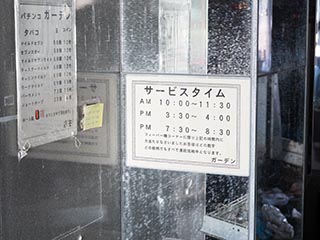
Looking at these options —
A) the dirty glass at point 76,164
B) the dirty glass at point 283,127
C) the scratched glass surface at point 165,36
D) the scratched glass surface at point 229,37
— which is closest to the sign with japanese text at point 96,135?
the dirty glass at point 76,164

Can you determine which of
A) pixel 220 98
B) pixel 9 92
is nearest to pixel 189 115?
pixel 220 98

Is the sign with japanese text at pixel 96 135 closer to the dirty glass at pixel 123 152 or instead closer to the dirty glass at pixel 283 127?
the dirty glass at pixel 123 152

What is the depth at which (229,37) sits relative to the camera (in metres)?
1.80

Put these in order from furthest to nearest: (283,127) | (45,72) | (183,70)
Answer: (283,127)
(183,70)
(45,72)

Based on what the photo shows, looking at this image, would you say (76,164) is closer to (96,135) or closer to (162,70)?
(96,135)

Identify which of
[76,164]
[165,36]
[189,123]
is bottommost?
[76,164]

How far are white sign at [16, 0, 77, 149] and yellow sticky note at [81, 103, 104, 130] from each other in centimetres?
6

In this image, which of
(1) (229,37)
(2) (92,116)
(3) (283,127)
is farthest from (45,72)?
(3) (283,127)

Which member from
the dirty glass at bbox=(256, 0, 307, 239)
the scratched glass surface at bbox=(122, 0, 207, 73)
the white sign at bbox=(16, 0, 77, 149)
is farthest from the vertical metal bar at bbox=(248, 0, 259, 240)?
the white sign at bbox=(16, 0, 77, 149)

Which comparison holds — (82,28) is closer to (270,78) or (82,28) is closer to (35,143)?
(35,143)

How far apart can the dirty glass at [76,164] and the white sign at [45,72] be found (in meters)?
0.02

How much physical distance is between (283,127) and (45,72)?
1224 millimetres

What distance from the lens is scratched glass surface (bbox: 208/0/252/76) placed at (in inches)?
70.1

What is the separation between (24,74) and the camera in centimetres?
150
